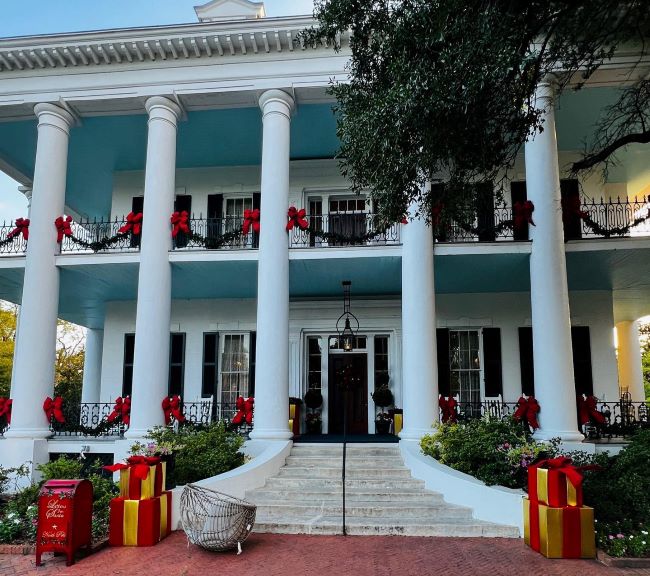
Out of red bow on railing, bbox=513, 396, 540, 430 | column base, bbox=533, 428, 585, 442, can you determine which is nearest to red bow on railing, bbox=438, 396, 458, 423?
red bow on railing, bbox=513, 396, 540, 430

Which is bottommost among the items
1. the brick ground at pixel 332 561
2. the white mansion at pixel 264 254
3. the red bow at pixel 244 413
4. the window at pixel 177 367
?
the brick ground at pixel 332 561

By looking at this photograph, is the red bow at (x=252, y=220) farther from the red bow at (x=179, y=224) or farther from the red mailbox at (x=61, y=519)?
the red mailbox at (x=61, y=519)

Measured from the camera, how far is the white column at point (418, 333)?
466 inches

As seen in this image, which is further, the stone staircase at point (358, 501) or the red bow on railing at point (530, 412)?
the red bow on railing at point (530, 412)

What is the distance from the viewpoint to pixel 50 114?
1344 cm

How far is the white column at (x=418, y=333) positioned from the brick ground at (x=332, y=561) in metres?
3.79

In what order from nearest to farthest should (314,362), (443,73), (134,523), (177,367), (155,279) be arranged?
(443,73) < (134,523) < (155,279) < (314,362) < (177,367)

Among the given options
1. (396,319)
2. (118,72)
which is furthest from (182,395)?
(118,72)

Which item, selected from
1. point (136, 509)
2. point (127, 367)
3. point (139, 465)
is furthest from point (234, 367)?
point (136, 509)

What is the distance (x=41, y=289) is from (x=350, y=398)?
7889mm

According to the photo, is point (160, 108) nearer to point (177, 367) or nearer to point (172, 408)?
point (172, 408)

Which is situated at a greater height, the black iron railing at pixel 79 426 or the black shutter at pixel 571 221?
the black shutter at pixel 571 221

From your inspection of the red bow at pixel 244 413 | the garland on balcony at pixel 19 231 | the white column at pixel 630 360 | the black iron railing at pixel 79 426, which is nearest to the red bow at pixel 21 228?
the garland on balcony at pixel 19 231

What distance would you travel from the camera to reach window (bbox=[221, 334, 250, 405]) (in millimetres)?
15773
